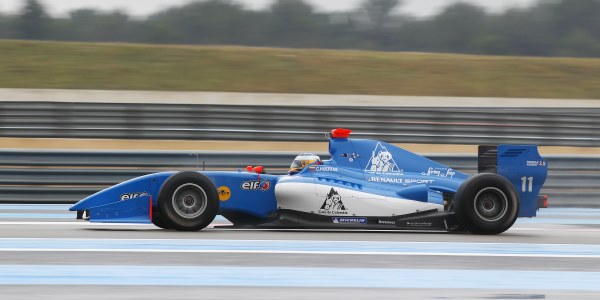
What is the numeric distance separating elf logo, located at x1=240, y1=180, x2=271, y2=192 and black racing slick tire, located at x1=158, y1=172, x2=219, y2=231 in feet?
1.35

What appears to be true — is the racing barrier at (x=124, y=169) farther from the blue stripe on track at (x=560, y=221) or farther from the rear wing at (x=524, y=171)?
the rear wing at (x=524, y=171)

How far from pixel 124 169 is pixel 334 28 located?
43.5m

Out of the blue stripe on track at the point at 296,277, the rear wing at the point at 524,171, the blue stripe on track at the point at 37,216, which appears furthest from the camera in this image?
the blue stripe on track at the point at 37,216

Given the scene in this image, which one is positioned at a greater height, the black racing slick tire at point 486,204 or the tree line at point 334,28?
the tree line at point 334,28

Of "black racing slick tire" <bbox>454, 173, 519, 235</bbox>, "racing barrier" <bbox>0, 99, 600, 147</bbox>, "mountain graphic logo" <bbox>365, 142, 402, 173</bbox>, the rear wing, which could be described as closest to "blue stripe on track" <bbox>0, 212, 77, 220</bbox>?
"mountain graphic logo" <bbox>365, 142, 402, 173</bbox>

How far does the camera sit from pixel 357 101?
31891 mm

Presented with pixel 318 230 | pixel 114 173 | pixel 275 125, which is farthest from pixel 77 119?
pixel 318 230

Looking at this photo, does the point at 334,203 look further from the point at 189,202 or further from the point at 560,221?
the point at 560,221

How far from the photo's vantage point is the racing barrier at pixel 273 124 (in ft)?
66.5

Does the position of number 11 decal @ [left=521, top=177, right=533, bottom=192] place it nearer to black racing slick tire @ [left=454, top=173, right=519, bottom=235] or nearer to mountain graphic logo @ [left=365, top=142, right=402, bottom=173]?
black racing slick tire @ [left=454, top=173, right=519, bottom=235]

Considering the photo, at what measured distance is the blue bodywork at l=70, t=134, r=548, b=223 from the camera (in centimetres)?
909

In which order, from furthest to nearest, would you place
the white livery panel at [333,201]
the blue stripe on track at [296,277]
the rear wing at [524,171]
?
the rear wing at [524,171] < the white livery panel at [333,201] < the blue stripe on track at [296,277]

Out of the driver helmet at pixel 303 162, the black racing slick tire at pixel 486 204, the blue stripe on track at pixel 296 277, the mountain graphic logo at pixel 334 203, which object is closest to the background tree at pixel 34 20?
the driver helmet at pixel 303 162

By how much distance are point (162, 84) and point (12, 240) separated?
26087mm
